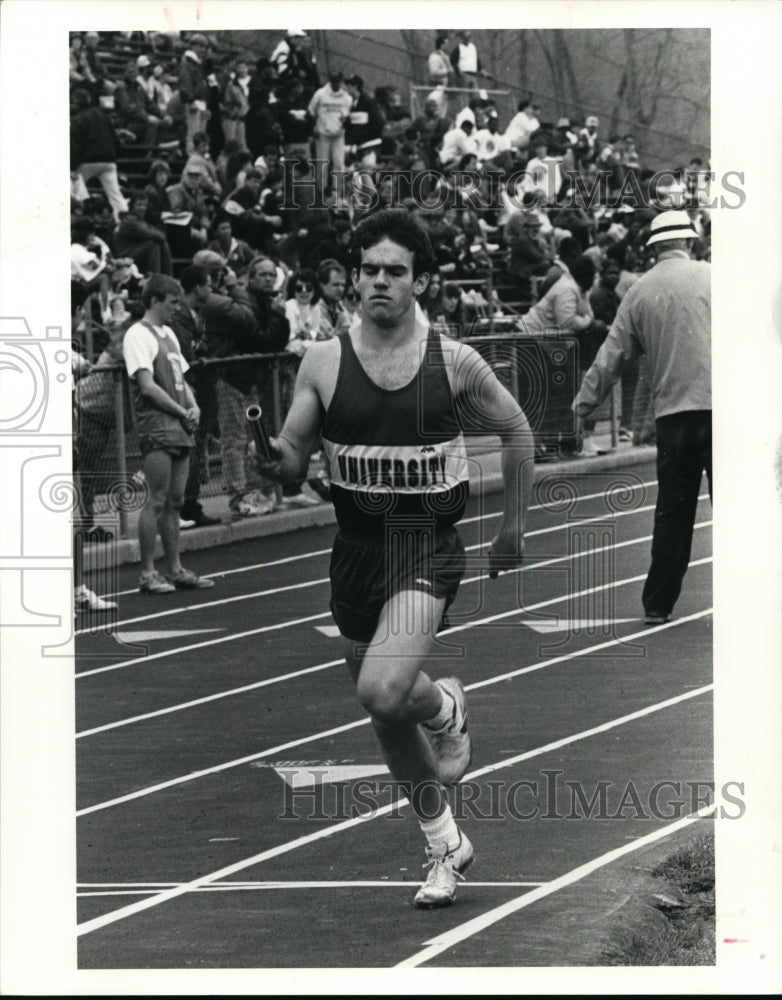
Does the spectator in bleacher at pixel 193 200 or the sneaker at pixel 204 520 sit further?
Result: the spectator in bleacher at pixel 193 200

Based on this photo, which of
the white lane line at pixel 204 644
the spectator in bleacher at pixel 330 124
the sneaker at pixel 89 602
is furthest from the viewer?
the spectator in bleacher at pixel 330 124

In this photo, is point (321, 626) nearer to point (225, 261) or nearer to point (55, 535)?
point (225, 261)

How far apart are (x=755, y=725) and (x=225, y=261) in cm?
889

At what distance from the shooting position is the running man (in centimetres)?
626

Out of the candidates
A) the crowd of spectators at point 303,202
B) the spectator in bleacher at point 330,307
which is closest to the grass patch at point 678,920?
the crowd of spectators at point 303,202

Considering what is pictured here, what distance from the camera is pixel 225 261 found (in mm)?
14039

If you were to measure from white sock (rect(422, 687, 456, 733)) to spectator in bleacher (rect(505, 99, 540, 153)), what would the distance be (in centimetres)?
955

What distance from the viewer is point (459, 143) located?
17500 mm

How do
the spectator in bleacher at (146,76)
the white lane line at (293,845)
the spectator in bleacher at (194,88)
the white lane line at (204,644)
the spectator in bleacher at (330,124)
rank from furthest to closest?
the spectator in bleacher at (330,124)
the spectator in bleacher at (194,88)
the spectator in bleacher at (146,76)
the white lane line at (204,644)
the white lane line at (293,845)

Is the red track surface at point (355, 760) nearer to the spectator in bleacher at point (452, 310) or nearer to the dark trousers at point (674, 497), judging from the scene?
→ the dark trousers at point (674, 497)

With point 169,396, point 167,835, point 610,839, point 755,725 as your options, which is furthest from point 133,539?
point 755,725

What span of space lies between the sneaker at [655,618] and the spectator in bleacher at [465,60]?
309cm

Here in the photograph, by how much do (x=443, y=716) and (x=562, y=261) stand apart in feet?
34.6

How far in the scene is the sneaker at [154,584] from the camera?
37.7 feet
